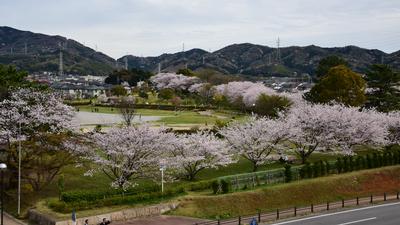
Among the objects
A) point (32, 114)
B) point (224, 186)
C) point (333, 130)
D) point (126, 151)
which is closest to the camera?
point (126, 151)

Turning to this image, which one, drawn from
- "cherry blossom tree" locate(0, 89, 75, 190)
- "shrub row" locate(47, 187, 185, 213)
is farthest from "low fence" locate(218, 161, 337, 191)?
"cherry blossom tree" locate(0, 89, 75, 190)

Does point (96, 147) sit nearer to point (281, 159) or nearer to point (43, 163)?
point (43, 163)

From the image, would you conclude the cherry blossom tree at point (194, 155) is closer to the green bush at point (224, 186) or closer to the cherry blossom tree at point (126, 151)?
the cherry blossom tree at point (126, 151)

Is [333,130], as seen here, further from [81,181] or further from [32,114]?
[32,114]

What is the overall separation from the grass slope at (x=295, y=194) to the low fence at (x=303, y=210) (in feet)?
2.47

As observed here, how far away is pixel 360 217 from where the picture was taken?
86.4ft

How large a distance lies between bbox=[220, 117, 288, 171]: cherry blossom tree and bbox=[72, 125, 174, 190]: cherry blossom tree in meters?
6.91

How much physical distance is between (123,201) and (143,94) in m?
73.6

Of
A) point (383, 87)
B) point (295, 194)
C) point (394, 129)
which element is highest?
point (383, 87)

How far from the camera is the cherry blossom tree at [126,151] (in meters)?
27.9

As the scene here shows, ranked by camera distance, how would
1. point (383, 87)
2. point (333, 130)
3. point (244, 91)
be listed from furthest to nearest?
point (244, 91)
point (383, 87)
point (333, 130)

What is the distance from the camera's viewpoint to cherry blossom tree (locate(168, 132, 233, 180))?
3119cm

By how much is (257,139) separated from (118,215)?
537 inches

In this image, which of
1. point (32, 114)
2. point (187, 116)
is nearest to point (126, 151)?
point (32, 114)
